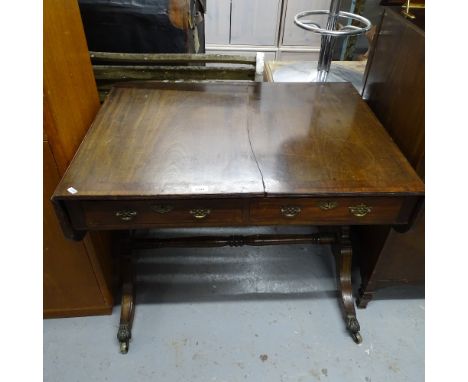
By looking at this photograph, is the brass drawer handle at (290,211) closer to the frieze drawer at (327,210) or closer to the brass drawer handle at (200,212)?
the frieze drawer at (327,210)

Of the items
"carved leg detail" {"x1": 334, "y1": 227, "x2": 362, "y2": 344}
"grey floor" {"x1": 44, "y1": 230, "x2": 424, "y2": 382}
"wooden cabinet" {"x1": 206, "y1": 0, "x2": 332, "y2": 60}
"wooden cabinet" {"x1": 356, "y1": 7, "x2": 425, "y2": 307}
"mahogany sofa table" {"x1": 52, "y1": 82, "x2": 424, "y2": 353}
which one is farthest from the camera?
"wooden cabinet" {"x1": 206, "y1": 0, "x2": 332, "y2": 60}

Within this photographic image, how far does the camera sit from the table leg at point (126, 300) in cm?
144

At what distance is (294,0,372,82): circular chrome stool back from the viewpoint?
1476 mm

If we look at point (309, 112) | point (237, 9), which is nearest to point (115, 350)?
point (309, 112)

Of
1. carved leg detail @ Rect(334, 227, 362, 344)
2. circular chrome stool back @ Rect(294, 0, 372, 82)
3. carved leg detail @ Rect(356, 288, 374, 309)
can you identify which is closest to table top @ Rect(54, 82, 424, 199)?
circular chrome stool back @ Rect(294, 0, 372, 82)

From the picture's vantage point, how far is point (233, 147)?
1.16 metres

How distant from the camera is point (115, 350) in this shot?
146cm

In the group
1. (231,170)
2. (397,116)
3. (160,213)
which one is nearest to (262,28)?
(397,116)

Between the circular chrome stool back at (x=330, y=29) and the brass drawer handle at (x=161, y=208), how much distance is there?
96 centimetres

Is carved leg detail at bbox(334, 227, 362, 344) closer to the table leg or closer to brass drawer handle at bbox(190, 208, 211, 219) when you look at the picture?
brass drawer handle at bbox(190, 208, 211, 219)

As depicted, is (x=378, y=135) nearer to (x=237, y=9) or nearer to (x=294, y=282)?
(x=294, y=282)

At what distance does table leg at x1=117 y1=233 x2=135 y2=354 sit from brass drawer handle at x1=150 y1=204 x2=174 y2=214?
0.54m

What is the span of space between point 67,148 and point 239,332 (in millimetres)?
1001

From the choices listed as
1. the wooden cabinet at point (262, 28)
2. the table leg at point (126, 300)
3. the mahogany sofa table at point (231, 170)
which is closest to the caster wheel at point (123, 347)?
the table leg at point (126, 300)
